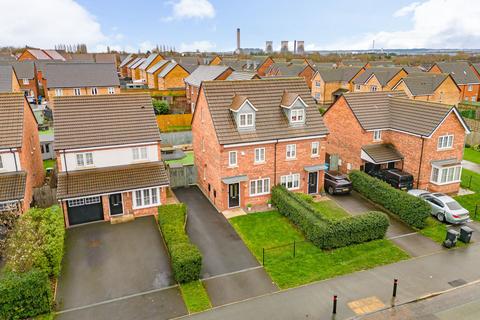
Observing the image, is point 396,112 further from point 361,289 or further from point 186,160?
point 186,160

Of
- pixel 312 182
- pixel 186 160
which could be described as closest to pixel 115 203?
pixel 186 160

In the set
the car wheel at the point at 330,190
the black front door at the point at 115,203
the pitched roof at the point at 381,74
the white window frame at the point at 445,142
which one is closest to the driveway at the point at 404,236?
the car wheel at the point at 330,190

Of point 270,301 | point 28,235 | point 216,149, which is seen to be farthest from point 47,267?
point 216,149

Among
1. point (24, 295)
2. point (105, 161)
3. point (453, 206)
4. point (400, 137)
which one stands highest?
point (400, 137)

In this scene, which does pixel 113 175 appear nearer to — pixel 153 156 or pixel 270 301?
pixel 153 156

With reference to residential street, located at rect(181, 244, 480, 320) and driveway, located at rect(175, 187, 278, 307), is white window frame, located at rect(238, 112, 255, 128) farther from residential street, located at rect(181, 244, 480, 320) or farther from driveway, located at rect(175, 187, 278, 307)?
residential street, located at rect(181, 244, 480, 320)

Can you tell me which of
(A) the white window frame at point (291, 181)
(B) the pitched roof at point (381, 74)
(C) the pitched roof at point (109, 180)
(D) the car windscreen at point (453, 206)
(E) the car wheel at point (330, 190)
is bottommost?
(E) the car wheel at point (330, 190)

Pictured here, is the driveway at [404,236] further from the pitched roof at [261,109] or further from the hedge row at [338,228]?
the pitched roof at [261,109]
